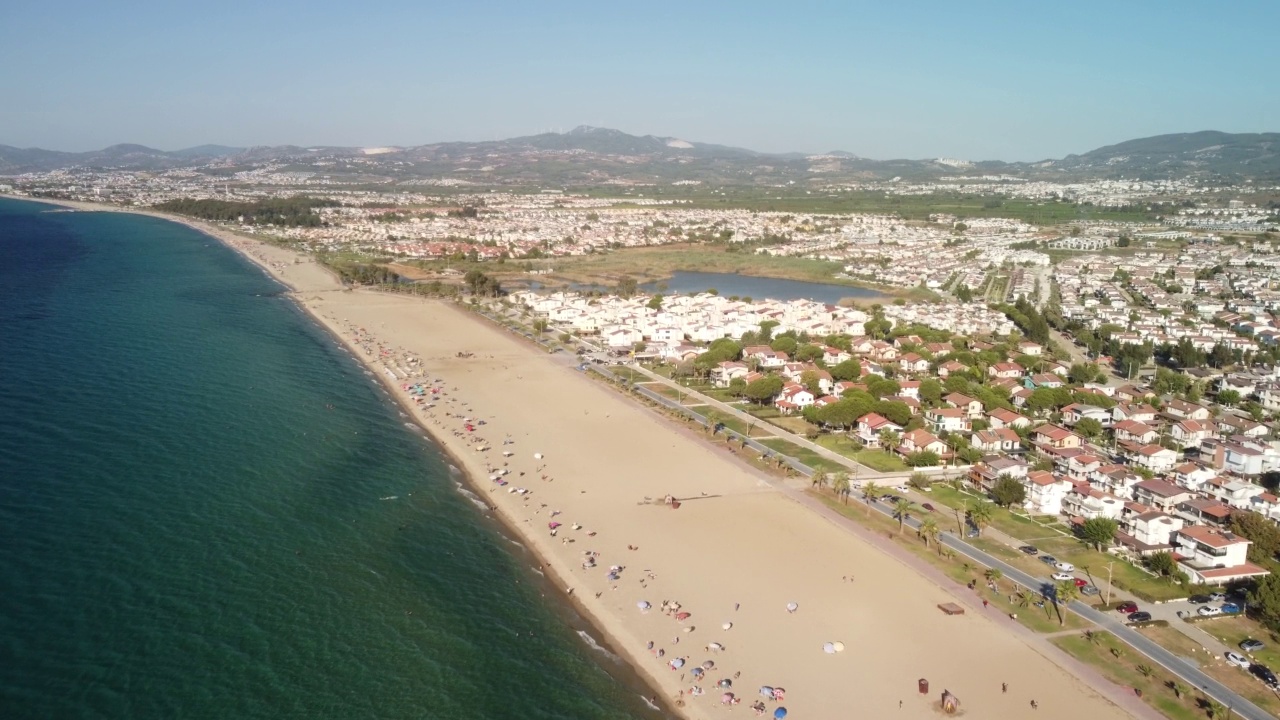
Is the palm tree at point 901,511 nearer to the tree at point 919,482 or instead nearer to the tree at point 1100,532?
the tree at point 919,482

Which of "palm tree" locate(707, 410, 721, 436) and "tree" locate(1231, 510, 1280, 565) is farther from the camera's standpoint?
"palm tree" locate(707, 410, 721, 436)

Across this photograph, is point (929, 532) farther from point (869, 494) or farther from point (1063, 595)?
point (1063, 595)

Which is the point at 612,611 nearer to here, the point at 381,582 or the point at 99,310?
the point at 381,582

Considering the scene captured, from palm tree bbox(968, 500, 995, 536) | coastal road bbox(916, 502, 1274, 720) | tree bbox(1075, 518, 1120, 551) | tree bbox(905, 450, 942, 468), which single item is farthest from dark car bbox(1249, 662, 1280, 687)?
tree bbox(905, 450, 942, 468)

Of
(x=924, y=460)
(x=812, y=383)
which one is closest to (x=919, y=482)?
(x=924, y=460)

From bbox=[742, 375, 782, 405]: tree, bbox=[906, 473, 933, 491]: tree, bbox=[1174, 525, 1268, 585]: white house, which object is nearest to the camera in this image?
bbox=[1174, 525, 1268, 585]: white house

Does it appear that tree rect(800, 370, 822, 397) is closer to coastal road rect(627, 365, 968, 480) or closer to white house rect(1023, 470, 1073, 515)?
coastal road rect(627, 365, 968, 480)

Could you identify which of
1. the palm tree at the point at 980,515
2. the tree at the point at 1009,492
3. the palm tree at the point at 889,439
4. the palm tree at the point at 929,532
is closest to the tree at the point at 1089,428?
the palm tree at the point at 889,439
